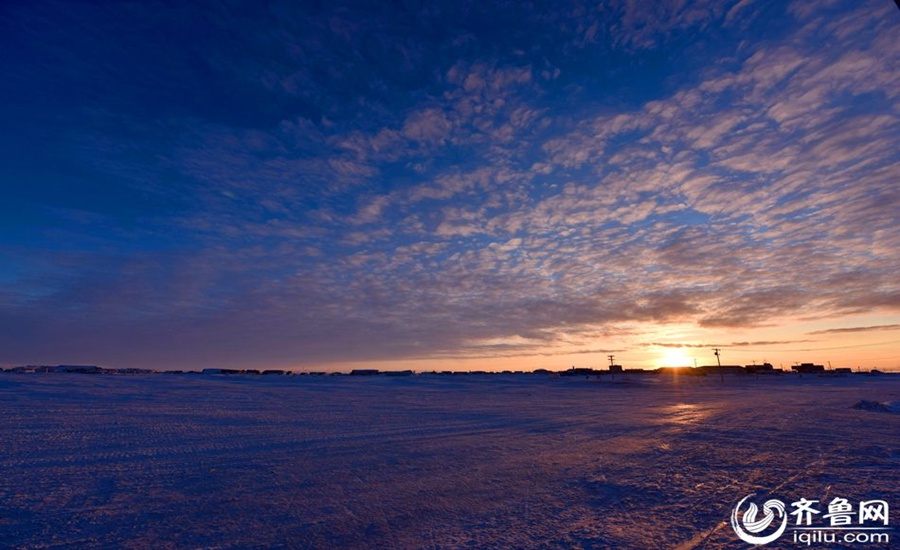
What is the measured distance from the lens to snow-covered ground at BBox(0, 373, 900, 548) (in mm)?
5742

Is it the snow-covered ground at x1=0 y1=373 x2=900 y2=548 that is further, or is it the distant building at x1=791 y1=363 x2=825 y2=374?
the distant building at x1=791 y1=363 x2=825 y2=374

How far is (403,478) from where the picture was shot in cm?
852

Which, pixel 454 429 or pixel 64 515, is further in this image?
pixel 454 429

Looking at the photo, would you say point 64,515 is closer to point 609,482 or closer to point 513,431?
point 609,482

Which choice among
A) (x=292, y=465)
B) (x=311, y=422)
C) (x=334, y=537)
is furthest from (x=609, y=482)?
(x=311, y=422)

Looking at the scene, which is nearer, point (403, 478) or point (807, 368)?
point (403, 478)

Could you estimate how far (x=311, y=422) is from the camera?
52.8 ft

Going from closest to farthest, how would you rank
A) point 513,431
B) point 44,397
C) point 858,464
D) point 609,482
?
1. point 609,482
2. point 858,464
3. point 513,431
4. point 44,397

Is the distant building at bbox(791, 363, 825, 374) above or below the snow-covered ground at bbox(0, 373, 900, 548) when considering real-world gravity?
above

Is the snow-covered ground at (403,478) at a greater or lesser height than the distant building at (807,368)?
lesser

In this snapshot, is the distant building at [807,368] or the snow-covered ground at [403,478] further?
the distant building at [807,368]

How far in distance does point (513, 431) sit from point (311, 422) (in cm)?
723

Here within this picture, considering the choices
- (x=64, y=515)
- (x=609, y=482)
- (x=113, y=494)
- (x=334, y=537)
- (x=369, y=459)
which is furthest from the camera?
(x=369, y=459)

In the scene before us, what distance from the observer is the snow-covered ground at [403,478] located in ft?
18.8
